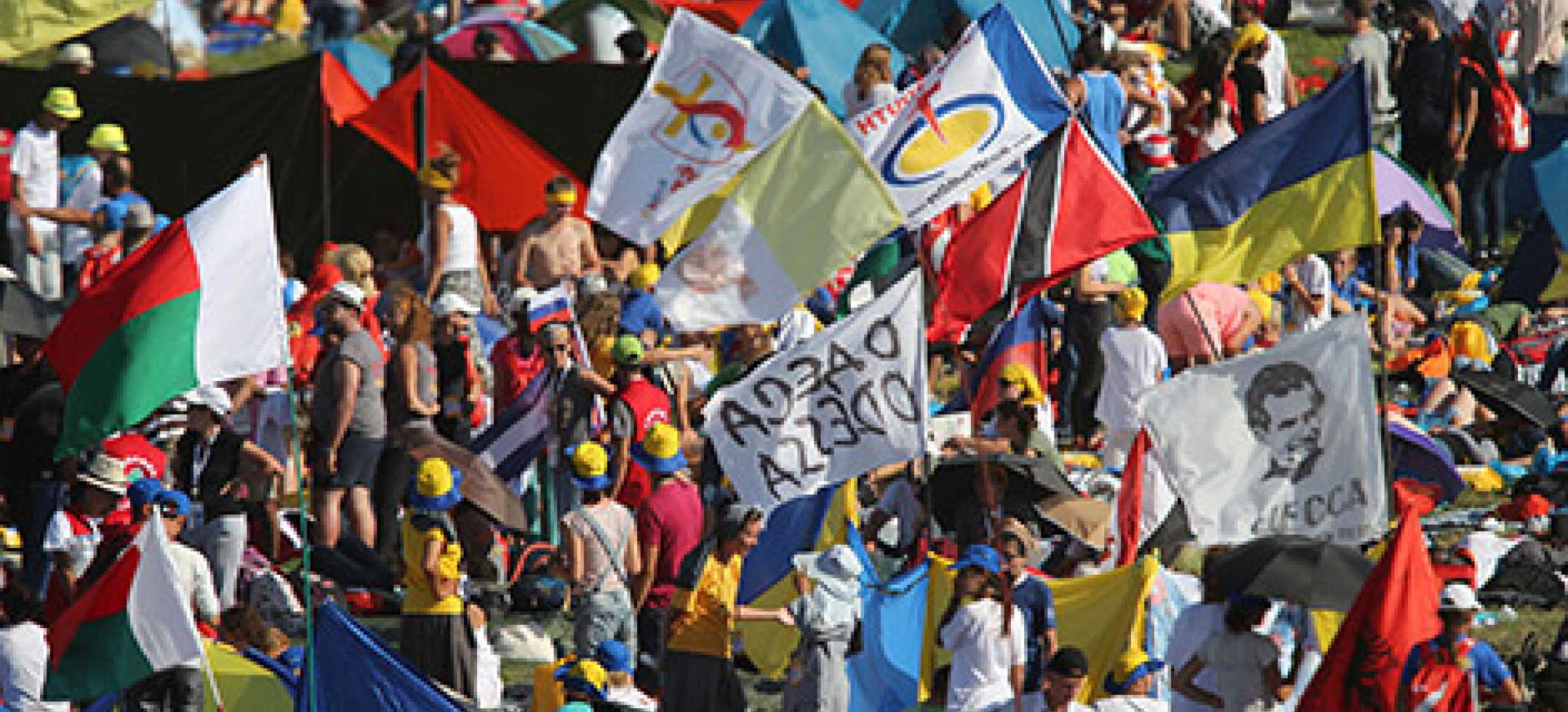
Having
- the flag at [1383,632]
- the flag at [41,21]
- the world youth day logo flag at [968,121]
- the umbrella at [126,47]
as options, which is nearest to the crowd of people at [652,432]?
Result: the flag at [1383,632]

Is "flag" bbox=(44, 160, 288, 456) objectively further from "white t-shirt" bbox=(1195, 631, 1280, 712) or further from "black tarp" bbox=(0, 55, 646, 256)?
"black tarp" bbox=(0, 55, 646, 256)

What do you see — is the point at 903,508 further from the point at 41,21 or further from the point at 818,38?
the point at 818,38

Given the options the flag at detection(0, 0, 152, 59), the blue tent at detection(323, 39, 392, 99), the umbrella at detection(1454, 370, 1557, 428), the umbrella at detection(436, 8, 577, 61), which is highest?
the flag at detection(0, 0, 152, 59)

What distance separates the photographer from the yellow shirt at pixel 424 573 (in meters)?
16.2

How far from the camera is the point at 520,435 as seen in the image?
61.4ft

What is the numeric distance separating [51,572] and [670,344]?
395 cm

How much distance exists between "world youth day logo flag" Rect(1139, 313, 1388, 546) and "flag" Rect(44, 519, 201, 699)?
4136mm

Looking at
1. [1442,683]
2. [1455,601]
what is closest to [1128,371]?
[1455,601]

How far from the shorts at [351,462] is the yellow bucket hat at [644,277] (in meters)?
2.23

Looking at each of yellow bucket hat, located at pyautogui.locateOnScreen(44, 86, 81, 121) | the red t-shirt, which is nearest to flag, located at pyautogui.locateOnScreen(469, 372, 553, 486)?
the red t-shirt

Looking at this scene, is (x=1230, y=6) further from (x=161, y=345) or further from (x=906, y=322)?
(x=161, y=345)

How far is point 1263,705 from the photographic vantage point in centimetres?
1549

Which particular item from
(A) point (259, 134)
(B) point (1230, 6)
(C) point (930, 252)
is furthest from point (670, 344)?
(B) point (1230, 6)

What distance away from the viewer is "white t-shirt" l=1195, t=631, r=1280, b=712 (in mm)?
15453
